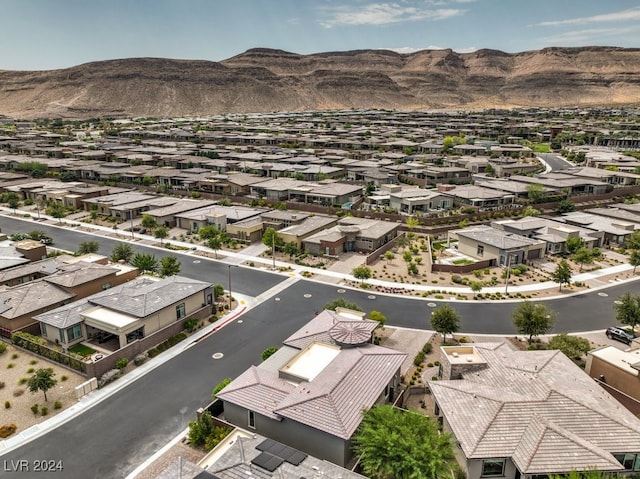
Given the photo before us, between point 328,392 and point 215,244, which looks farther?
point 215,244

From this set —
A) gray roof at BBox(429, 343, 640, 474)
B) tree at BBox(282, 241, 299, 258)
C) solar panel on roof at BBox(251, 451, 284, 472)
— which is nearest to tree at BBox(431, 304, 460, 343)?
gray roof at BBox(429, 343, 640, 474)

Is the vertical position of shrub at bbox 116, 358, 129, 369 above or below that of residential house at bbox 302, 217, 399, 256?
below

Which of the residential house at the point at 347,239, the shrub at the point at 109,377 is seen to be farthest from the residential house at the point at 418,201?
the shrub at the point at 109,377

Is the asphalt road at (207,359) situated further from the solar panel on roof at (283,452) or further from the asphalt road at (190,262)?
the solar panel on roof at (283,452)

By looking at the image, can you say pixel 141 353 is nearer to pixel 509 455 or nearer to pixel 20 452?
pixel 20 452

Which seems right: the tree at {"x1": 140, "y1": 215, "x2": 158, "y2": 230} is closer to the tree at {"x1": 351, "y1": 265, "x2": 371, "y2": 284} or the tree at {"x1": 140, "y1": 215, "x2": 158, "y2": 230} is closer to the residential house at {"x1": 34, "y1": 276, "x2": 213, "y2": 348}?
the residential house at {"x1": 34, "y1": 276, "x2": 213, "y2": 348}

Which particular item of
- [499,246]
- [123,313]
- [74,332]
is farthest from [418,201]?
[74,332]

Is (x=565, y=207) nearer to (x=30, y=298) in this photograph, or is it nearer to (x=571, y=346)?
(x=571, y=346)
